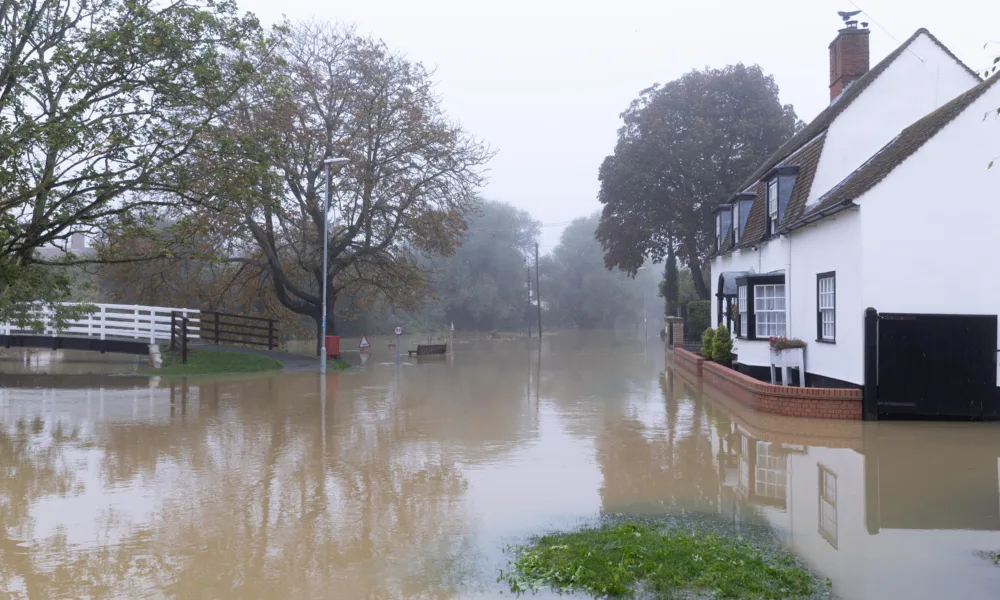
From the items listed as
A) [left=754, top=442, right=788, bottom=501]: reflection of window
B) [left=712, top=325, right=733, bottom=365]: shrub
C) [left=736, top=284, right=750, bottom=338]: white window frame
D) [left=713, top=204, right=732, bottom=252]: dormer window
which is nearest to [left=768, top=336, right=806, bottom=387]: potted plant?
[left=736, top=284, right=750, bottom=338]: white window frame

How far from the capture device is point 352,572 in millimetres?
6504

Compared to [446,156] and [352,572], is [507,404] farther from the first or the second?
[446,156]

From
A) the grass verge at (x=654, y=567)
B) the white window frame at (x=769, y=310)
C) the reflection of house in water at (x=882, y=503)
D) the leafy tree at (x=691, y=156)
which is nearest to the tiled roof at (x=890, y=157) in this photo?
the white window frame at (x=769, y=310)

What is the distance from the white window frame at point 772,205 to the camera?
21734 mm

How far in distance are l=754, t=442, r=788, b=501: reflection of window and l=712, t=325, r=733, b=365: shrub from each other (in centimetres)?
1222

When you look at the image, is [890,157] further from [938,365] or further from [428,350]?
[428,350]

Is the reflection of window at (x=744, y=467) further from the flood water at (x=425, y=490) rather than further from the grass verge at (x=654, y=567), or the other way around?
the grass verge at (x=654, y=567)

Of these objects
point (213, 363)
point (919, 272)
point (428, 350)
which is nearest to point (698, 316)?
point (428, 350)

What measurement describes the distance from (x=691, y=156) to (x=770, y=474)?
35.4 m

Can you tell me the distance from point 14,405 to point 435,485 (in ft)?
44.2

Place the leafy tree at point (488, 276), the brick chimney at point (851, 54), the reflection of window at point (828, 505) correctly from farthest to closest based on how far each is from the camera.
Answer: the leafy tree at point (488, 276), the brick chimney at point (851, 54), the reflection of window at point (828, 505)

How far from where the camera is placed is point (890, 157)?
650 inches

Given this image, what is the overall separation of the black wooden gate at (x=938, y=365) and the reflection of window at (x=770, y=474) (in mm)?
4234

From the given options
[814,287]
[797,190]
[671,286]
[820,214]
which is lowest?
[814,287]
